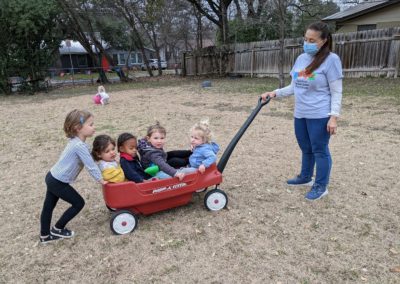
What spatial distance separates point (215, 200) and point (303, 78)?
152 centimetres

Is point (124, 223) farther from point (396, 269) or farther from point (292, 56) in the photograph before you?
point (292, 56)

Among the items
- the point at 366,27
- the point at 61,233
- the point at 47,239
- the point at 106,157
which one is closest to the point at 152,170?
Answer: the point at 106,157

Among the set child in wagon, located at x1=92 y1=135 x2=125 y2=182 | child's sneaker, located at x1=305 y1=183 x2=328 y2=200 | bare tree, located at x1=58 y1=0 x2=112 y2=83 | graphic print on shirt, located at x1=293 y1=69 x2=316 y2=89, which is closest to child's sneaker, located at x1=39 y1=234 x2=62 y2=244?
child in wagon, located at x1=92 y1=135 x2=125 y2=182

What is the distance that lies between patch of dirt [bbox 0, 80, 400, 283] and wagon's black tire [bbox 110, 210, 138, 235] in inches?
2.6

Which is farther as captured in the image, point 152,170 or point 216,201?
point 216,201

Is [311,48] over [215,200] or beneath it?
over

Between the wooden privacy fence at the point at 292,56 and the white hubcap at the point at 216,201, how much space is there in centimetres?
1305

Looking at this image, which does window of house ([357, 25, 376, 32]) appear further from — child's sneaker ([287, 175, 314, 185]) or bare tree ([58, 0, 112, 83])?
child's sneaker ([287, 175, 314, 185])

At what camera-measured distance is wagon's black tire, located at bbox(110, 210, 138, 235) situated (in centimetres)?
319

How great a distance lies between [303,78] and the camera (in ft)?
11.4

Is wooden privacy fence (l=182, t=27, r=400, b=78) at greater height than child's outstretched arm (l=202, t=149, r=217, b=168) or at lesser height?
greater

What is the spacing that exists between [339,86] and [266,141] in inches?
113

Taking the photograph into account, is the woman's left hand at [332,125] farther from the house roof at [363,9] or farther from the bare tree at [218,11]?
the bare tree at [218,11]

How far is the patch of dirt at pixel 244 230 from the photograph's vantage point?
8.94 feet
